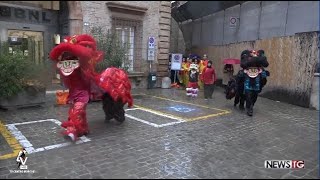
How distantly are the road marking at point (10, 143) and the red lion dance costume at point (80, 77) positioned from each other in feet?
2.66

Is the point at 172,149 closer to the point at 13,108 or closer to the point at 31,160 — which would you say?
the point at 31,160

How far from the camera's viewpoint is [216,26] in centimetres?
1495

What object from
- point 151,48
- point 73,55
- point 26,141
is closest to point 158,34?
point 151,48

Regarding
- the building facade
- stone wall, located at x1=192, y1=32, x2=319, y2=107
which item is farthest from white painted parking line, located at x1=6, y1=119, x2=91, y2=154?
stone wall, located at x1=192, y1=32, x2=319, y2=107

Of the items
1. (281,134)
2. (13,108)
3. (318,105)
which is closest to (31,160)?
A: (13,108)

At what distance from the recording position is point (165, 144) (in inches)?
222

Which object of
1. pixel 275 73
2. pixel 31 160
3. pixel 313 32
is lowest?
pixel 31 160

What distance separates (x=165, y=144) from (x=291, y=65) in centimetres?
658

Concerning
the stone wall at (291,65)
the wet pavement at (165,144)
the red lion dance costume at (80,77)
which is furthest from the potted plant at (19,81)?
the stone wall at (291,65)

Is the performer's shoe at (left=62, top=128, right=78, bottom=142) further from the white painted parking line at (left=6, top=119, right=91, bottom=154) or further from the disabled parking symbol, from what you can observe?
the disabled parking symbol

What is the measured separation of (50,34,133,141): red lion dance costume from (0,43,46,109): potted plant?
2.48 m

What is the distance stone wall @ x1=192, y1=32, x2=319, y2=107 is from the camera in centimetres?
974

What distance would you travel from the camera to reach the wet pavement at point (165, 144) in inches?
176

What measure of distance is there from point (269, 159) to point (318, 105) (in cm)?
524
